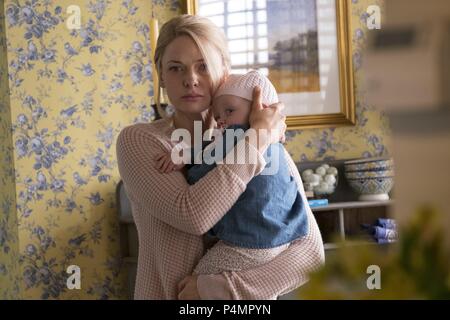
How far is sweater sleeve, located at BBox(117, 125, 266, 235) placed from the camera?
2.79 feet

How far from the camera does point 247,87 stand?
1025mm

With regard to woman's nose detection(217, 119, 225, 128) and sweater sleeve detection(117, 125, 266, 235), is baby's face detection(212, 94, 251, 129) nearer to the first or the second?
woman's nose detection(217, 119, 225, 128)

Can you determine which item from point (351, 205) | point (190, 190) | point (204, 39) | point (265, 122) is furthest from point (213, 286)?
point (351, 205)

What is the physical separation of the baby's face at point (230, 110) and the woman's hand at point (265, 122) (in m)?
0.02

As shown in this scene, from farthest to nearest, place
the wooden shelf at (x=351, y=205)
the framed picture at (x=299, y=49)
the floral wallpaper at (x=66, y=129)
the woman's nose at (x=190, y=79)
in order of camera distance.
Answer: the framed picture at (x=299, y=49)
the floral wallpaper at (x=66, y=129)
the wooden shelf at (x=351, y=205)
the woman's nose at (x=190, y=79)

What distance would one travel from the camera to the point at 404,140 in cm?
21

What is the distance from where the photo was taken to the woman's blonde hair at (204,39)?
987mm

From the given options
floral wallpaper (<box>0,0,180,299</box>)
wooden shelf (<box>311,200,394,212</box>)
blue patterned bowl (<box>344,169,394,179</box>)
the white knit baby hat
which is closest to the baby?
the white knit baby hat

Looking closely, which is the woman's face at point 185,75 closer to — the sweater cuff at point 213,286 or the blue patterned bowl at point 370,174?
the sweater cuff at point 213,286

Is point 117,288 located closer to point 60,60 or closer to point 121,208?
point 121,208

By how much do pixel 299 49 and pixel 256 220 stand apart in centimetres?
203

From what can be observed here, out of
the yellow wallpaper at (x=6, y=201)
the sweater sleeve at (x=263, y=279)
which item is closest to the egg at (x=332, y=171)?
the yellow wallpaper at (x=6, y=201)

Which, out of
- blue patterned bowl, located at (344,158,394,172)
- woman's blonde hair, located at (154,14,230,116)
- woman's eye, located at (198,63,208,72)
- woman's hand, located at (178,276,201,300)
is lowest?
blue patterned bowl, located at (344,158,394,172)

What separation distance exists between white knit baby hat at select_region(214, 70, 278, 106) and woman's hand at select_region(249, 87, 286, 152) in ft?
0.07
